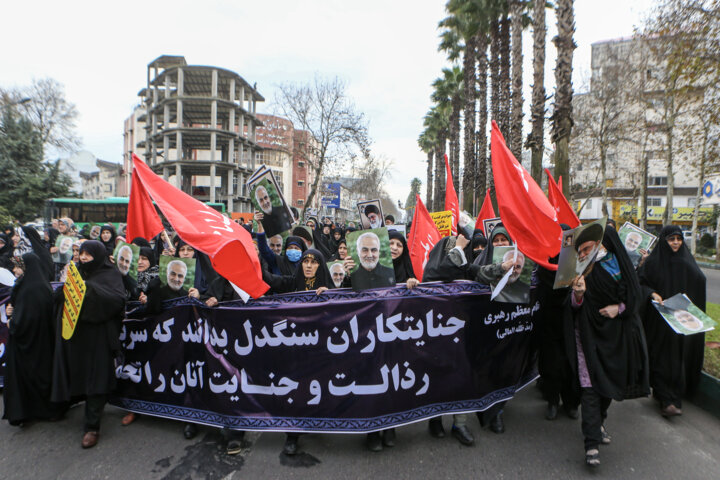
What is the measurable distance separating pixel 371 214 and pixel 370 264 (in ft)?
10.2

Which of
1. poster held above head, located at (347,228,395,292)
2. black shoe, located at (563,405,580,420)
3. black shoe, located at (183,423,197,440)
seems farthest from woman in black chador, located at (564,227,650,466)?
black shoe, located at (183,423,197,440)

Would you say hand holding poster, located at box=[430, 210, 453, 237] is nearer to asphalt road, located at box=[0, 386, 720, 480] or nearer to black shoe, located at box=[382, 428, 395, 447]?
asphalt road, located at box=[0, 386, 720, 480]

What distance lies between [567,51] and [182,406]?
9464 mm

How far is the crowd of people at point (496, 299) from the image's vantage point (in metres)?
3.02

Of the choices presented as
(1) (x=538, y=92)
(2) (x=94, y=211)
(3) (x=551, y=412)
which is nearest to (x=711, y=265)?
(1) (x=538, y=92)

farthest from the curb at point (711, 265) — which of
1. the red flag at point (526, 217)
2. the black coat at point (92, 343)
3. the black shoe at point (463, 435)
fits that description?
the black coat at point (92, 343)

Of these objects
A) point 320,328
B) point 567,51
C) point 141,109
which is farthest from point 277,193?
point 141,109

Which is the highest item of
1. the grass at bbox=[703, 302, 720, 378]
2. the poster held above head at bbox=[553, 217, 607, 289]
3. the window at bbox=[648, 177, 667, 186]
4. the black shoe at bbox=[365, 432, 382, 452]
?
the window at bbox=[648, 177, 667, 186]

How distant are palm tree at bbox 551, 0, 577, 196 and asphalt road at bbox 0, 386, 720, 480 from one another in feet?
20.3

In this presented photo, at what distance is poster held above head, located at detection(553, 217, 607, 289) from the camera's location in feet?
9.21

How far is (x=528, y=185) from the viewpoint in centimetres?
323

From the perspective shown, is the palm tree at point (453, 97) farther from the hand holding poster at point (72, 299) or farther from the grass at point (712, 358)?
the hand holding poster at point (72, 299)

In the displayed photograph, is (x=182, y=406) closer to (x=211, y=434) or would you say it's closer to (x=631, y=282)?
(x=211, y=434)

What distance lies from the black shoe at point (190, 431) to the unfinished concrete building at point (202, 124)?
38.5 meters
